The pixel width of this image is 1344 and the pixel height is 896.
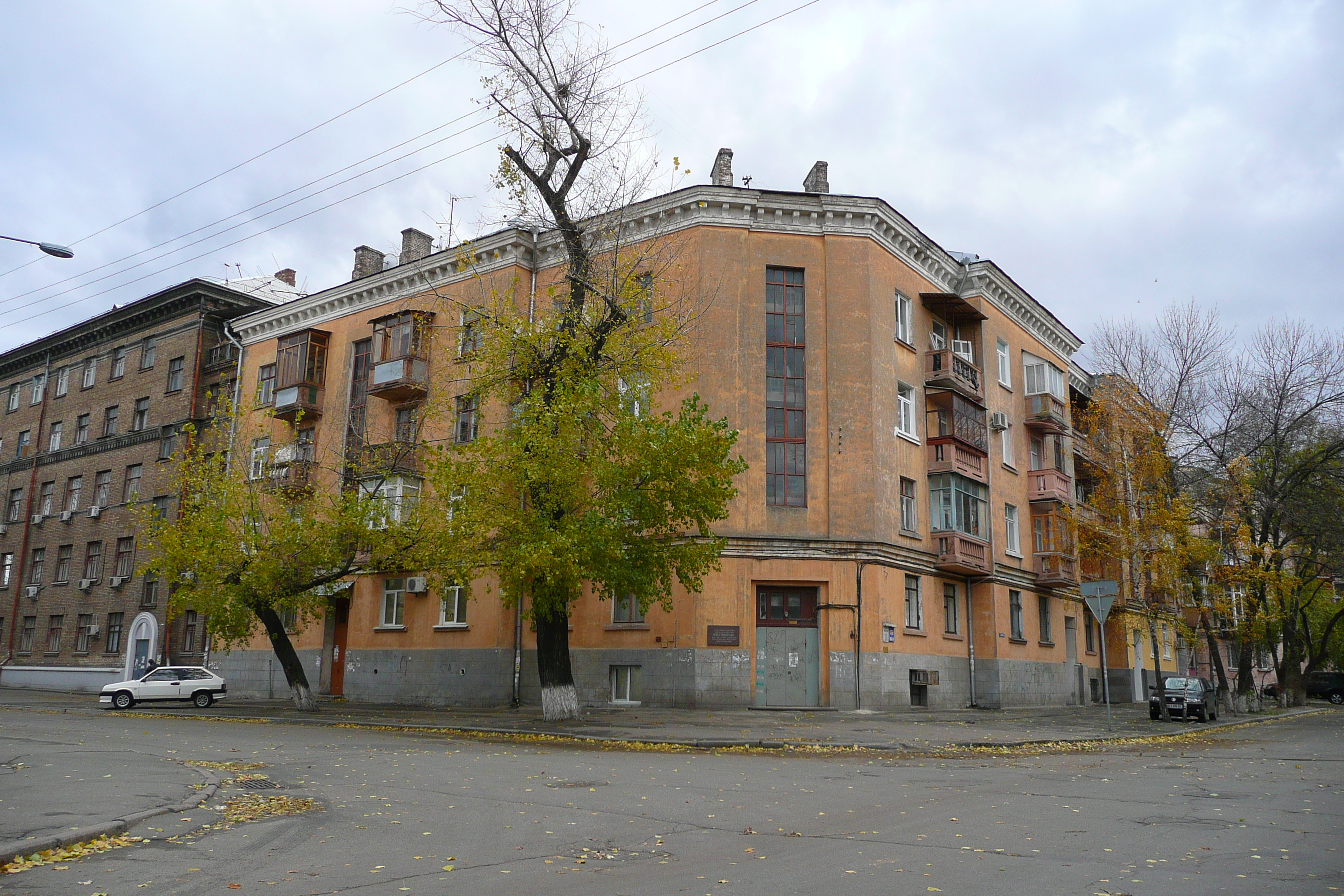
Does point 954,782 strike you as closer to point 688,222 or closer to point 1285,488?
point 688,222

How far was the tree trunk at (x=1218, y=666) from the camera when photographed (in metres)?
29.9

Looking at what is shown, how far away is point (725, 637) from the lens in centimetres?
2548

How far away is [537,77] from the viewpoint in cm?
2130

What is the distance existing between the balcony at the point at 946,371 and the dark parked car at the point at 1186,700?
10.3 metres

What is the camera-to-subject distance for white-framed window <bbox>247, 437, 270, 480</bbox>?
2838 centimetres

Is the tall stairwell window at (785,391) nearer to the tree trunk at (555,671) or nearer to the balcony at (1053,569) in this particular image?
the tree trunk at (555,671)

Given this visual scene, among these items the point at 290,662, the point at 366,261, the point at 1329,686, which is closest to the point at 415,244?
the point at 366,261

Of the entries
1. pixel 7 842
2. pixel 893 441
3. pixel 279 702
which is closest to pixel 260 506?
pixel 279 702

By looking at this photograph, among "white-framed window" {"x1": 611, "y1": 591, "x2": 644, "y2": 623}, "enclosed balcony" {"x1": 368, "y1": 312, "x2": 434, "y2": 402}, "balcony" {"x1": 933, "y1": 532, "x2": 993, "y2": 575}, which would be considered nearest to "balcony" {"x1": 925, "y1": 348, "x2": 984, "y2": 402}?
"balcony" {"x1": 933, "y1": 532, "x2": 993, "y2": 575}

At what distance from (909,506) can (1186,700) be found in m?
8.82

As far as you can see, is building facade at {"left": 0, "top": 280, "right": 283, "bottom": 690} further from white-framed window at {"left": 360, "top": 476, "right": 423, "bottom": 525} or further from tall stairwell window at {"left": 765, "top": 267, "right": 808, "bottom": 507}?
tall stairwell window at {"left": 765, "top": 267, "right": 808, "bottom": 507}

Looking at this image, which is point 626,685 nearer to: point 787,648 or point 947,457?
point 787,648

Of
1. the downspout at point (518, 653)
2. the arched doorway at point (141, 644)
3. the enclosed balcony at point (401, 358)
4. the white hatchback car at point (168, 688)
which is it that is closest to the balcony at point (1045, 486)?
the downspout at point (518, 653)

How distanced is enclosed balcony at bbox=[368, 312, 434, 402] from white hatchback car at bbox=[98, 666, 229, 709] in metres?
10.4
